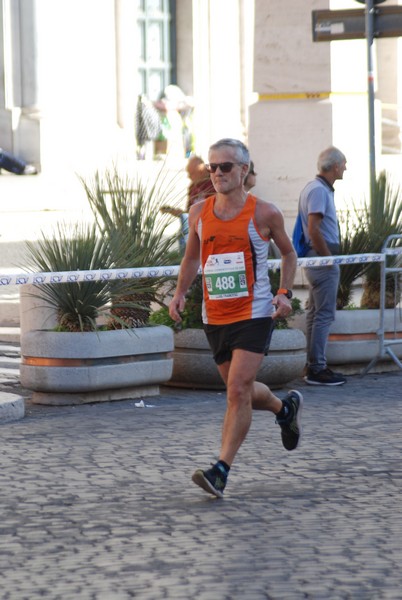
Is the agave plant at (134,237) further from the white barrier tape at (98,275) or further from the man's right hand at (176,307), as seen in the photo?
the man's right hand at (176,307)

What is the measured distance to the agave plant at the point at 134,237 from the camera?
10.3 m

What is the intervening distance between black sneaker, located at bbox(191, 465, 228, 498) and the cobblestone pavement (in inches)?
2.4

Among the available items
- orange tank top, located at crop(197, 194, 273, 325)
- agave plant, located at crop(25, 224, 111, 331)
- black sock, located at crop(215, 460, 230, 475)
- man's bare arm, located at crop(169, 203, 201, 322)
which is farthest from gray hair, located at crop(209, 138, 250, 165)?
agave plant, located at crop(25, 224, 111, 331)

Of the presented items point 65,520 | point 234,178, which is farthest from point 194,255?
point 65,520

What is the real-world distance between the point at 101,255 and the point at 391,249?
2.62m

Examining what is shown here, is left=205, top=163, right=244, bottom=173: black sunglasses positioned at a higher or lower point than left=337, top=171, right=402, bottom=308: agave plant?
higher

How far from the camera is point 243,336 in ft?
23.7

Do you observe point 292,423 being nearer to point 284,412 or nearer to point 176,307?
point 284,412

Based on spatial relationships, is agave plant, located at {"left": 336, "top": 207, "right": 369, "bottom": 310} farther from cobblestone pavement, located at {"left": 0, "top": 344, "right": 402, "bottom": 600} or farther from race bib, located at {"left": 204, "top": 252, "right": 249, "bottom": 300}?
race bib, located at {"left": 204, "top": 252, "right": 249, "bottom": 300}

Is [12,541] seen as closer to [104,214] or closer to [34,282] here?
[34,282]

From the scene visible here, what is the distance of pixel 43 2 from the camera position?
75.9ft

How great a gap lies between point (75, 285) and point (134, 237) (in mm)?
728

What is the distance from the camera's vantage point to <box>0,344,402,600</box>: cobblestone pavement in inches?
219

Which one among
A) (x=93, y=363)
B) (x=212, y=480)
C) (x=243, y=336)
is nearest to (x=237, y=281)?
(x=243, y=336)
